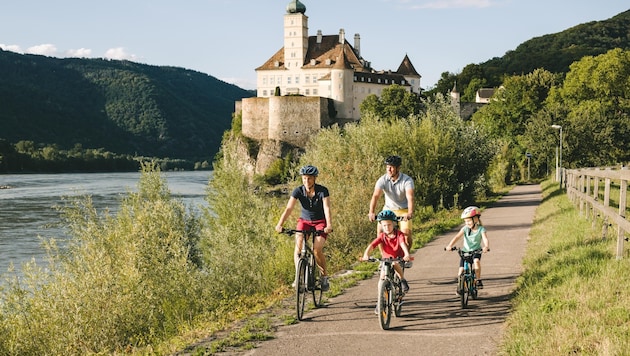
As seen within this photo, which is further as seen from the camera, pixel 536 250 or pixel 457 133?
pixel 457 133

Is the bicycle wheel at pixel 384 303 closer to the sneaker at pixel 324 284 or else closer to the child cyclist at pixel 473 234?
the child cyclist at pixel 473 234

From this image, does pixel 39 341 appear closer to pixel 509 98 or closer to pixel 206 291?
pixel 206 291

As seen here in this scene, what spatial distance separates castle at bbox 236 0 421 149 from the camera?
87312mm

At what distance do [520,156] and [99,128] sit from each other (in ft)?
383

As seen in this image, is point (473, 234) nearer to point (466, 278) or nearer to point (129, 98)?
point (466, 278)

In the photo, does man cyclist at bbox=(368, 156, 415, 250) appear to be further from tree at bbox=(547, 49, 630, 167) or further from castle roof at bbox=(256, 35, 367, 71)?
castle roof at bbox=(256, 35, 367, 71)

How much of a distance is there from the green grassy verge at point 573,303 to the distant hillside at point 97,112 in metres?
127

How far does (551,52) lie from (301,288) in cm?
13690

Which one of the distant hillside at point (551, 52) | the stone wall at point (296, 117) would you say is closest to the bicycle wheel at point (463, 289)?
the stone wall at point (296, 117)

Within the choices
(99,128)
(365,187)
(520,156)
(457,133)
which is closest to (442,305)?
(365,187)

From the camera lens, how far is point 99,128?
15125 cm

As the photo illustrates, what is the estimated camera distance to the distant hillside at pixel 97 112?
136875 mm

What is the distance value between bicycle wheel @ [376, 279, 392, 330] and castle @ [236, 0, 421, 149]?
79.5 metres

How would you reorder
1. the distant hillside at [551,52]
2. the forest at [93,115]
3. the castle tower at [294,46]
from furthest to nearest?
the forest at [93,115] < the distant hillside at [551,52] < the castle tower at [294,46]
